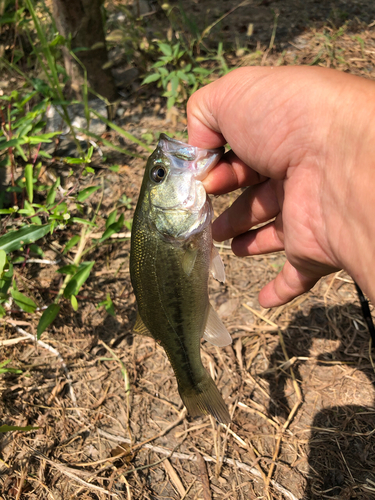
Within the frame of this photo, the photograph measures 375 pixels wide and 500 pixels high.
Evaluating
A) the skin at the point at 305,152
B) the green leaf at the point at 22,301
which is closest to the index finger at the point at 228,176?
the skin at the point at 305,152

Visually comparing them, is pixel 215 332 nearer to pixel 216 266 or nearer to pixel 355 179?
pixel 216 266

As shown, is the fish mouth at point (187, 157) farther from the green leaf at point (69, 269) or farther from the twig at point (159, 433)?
the twig at point (159, 433)

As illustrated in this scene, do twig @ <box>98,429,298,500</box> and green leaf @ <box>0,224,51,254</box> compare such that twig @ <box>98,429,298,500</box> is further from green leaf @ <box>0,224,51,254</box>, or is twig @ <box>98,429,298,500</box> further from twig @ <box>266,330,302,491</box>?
green leaf @ <box>0,224,51,254</box>

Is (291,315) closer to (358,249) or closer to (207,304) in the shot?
(207,304)

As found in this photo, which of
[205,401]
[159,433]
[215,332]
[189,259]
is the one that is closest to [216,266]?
[189,259]

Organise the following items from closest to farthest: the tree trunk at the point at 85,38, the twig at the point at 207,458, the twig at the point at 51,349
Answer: the twig at the point at 207,458, the twig at the point at 51,349, the tree trunk at the point at 85,38

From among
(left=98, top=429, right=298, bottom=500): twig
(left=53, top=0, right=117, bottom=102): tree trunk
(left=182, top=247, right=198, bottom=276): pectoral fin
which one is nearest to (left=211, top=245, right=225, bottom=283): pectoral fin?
(left=182, top=247, right=198, bottom=276): pectoral fin
